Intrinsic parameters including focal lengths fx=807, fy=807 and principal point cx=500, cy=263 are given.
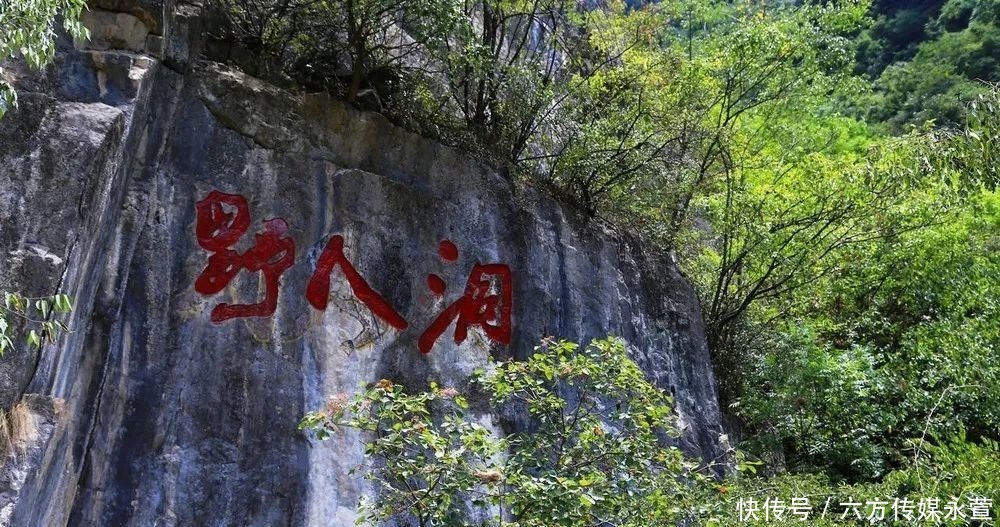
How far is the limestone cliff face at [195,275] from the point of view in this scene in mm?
4168

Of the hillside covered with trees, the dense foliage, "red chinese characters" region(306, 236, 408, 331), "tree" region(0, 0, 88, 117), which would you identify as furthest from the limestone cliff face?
"tree" region(0, 0, 88, 117)

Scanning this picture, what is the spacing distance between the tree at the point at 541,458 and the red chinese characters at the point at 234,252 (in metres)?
1.26

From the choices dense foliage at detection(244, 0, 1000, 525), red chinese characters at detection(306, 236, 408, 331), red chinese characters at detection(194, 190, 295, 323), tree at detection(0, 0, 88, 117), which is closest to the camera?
tree at detection(0, 0, 88, 117)

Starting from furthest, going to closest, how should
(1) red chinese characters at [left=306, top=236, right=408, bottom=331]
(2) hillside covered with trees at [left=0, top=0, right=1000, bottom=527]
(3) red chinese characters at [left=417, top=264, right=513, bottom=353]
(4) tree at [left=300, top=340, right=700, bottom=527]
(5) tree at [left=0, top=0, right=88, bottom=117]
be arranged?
1. (3) red chinese characters at [left=417, top=264, right=513, bottom=353]
2. (1) red chinese characters at [left=306, top=236, right=408, bottom=331]
3. (2) hillside covered with trees at [left=0, top=0, right=1000, bottom=527]
4. (4) tree at [left=300, top=340, right=700, bottom=527]
5. (5) tree at [left=0, top=0, right=88, bottom=117]

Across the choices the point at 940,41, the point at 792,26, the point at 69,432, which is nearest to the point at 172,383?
the point at 69,432

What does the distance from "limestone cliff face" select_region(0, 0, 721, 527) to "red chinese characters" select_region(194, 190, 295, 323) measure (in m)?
0.06

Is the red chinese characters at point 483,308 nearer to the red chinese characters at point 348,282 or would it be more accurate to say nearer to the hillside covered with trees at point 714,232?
the red chinese characters at point 348,282

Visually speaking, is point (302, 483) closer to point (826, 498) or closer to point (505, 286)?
point (505, 286)

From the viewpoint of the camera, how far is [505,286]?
6.34 m

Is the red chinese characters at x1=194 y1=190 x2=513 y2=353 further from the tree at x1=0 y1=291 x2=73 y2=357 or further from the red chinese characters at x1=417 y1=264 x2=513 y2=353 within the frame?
the tree at x1=0 y1=291 x2=73 y2=357

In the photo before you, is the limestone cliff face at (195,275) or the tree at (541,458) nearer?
the tree at (541,458)

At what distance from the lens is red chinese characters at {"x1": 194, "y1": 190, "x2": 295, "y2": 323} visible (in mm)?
5090

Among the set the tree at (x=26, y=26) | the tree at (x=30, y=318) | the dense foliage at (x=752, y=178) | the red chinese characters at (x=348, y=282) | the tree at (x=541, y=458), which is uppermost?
the dense foliage at (x=752, y=178)

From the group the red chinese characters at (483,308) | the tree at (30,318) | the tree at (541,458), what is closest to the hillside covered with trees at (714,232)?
the tree at (541,458)
